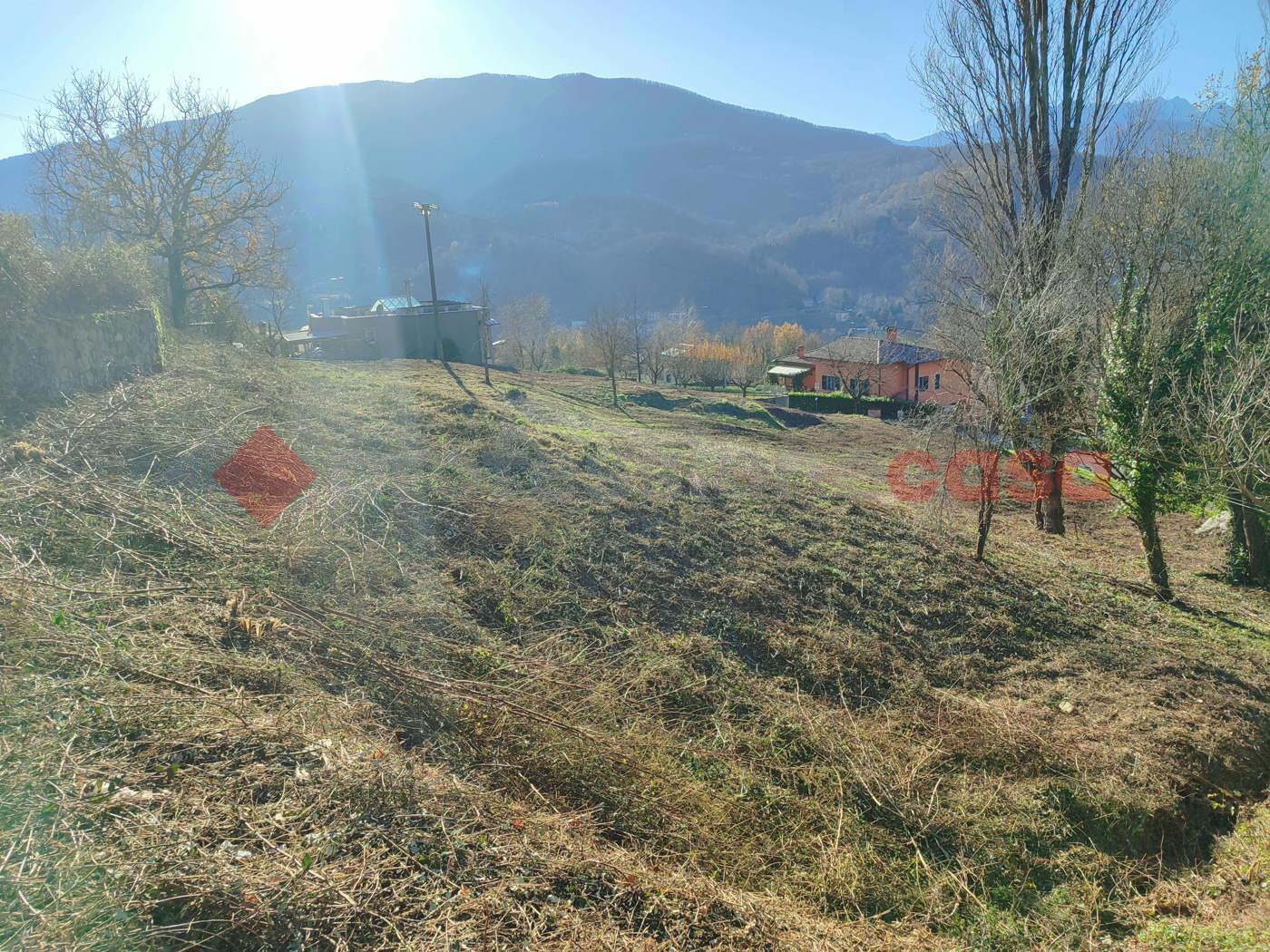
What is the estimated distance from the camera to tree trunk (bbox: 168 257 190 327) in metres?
15.6

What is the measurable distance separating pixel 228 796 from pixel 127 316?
8.36m

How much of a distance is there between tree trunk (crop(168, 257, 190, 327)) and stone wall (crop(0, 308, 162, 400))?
26.4 ft

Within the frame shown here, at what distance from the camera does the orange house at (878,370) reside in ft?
125

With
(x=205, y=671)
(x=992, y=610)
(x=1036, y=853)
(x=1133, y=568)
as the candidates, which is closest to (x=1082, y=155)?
(x=1133, y=568)

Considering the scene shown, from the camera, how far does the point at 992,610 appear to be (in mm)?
Answer: 7195

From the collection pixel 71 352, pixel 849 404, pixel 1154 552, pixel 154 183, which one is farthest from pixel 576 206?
pixel 1154 552

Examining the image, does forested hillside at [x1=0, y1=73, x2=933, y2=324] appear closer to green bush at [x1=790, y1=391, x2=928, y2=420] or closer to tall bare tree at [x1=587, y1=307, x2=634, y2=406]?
green bush at [x1=790, y1=391, x2=928, y2=420]

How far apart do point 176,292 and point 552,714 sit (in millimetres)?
16855

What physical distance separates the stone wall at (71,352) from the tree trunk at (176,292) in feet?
26.4

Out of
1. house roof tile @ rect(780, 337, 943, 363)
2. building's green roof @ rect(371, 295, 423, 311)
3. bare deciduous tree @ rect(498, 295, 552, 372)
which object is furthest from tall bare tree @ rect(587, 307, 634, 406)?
house roof tile @ rect(780, 337, 943, 363)

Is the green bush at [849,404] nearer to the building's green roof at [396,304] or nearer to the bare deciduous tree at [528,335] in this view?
the bare deciduous tree at [528,335]

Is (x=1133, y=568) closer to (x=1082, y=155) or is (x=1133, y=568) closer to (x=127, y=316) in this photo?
(x=1082, y=155)

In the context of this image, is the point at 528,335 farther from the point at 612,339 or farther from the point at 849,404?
the point at 849,404

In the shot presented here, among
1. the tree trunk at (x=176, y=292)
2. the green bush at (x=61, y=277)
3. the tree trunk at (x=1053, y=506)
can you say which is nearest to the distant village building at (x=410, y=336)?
the tree trunk at (x=176, y=292)
